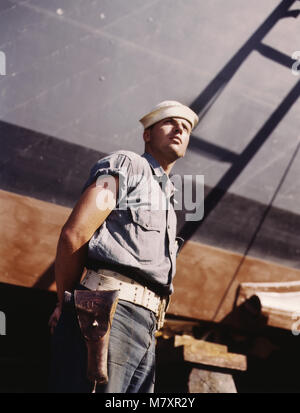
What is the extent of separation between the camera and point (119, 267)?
5.70 ft

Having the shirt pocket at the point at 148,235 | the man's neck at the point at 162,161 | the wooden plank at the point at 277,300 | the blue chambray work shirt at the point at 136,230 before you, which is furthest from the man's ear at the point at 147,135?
the wooden plank at the point at 277,300

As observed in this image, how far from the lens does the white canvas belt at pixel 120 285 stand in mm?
1700

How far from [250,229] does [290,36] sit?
2284 millimetres

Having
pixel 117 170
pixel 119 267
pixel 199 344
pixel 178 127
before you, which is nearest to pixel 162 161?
pixel 178 127

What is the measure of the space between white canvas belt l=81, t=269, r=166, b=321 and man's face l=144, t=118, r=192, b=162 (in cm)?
94

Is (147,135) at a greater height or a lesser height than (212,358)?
greater

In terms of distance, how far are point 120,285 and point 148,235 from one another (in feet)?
1.13

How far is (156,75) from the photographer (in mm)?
3312

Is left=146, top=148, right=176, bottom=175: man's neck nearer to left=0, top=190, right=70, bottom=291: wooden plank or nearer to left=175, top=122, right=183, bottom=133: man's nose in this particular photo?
left=175, top=122, right=183, bottom=133: man's nose

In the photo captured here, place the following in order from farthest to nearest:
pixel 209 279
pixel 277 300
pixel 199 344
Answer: pixel 209 279
pixel 277 300
pixel 199 344

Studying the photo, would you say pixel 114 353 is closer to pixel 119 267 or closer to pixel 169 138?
pixel 119 267

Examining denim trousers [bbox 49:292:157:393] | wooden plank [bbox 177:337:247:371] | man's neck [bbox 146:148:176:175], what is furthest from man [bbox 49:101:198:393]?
wooden plank [bbox 177:337:247:371]

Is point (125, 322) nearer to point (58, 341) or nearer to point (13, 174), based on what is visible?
point (58, 341)

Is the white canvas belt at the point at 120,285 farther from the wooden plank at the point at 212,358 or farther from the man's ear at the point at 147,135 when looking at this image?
the wooden plank at the point at 212,358
